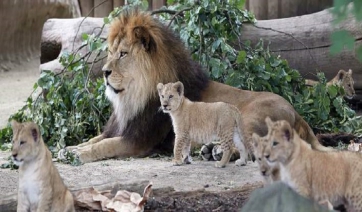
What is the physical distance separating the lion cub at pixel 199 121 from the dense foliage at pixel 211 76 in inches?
50.1

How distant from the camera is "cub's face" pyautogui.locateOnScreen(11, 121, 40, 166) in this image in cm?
502

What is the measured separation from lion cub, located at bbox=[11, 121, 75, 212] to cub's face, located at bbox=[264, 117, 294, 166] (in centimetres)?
123

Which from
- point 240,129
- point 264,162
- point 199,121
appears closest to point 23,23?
point 199,121

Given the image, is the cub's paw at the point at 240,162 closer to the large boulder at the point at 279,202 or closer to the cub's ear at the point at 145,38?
the cub's ear at the point at 145,38

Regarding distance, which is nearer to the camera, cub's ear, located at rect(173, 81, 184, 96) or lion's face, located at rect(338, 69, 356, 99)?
cub's ear, located at rect(173, 81, 184, 96)

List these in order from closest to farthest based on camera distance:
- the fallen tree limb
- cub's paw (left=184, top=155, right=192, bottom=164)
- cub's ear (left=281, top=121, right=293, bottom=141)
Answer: cub's ear (left=281, top=121, right=293, bottom=141) → the fallen tree limb → cub's paw (left=184, top=155, right=192, bottom=164)

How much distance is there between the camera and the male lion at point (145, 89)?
8227 millimetres

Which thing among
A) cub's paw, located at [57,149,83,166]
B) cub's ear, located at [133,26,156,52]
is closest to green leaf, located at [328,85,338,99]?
cub's ear, located at [133,26,156,52]

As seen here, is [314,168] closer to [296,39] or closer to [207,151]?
[207,151]

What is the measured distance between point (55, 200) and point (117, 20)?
3.56m

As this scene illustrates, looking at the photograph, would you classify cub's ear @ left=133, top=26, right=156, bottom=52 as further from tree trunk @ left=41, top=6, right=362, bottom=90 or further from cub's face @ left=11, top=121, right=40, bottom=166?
cub's face @ left=11, top=121, right=40, bottom=166

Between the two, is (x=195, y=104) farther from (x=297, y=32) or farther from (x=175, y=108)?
(x=297, y=32)

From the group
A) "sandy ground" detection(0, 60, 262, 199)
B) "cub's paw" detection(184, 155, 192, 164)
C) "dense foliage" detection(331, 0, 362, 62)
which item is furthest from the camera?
"cub's paw" detection(184, 155, 192, 164)

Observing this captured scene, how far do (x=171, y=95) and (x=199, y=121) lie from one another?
1.11 ft
